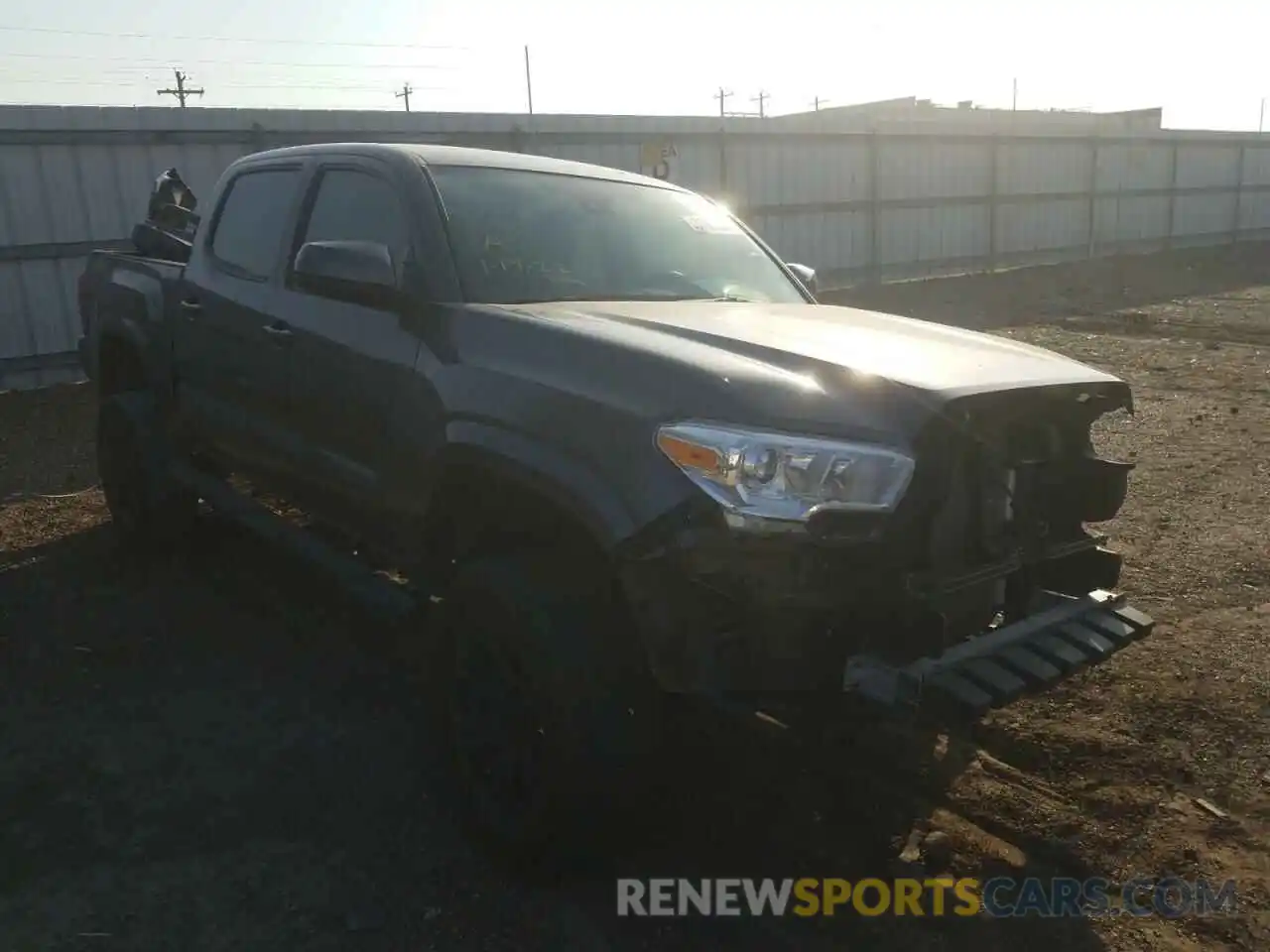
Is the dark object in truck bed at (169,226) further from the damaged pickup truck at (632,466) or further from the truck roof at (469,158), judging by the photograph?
the damaged pickup truck at (632,466)

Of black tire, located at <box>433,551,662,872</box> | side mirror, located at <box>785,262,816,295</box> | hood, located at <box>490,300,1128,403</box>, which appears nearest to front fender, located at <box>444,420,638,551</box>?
black tire, located at <box>433,551,662,872</box>

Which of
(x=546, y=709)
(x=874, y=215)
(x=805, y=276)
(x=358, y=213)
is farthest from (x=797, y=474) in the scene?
(x=874, y=215)

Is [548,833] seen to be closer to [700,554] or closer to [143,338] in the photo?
[700,554]

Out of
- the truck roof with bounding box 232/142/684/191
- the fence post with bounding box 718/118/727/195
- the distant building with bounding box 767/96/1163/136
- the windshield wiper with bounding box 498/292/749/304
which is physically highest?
the distant building with bounding box 767/96/1163/136

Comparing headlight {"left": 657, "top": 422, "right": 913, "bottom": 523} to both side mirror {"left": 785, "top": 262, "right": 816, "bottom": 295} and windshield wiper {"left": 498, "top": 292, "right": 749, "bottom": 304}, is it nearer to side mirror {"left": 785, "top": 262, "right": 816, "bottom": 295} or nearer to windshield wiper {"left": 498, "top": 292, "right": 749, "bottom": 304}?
windshield wiper {"left": 498, "top": 292, "right": 749, "bottom": 304}

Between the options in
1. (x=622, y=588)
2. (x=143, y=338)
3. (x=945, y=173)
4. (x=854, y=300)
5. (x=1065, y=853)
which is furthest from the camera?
(x=945, y=173)

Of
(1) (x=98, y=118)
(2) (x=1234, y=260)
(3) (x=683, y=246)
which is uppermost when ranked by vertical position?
(1) (x=98, y=118)

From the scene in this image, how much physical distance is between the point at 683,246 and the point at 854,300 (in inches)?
524

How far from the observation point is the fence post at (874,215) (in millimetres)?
18219

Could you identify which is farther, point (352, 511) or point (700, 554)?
point (352, 511)

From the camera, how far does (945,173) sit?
1970cm

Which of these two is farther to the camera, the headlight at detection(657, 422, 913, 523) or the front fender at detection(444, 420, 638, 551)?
the front fender at detection(444, 420, 638, 551)

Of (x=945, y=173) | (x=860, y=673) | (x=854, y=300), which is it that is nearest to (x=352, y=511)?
(x=860, y=673)

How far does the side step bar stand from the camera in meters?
2.39
